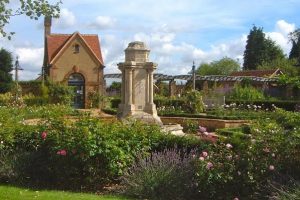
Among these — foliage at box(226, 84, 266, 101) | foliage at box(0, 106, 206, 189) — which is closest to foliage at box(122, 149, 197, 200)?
foliage at box(0, 106, 206, 189)

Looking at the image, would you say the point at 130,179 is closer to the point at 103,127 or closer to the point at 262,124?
the point at 103,127

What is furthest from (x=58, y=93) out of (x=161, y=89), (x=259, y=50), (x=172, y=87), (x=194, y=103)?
(x=259, y=50)

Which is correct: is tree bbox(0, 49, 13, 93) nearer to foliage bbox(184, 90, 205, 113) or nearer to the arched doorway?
the arched doorway

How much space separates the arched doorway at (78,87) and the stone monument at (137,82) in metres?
27.8

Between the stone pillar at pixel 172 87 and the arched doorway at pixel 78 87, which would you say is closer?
the arched doorway at pixel 78 87

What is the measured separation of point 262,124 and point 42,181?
3.98 meters

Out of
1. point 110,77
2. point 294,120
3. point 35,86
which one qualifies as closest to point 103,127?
point 294,120

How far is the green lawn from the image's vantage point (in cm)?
778

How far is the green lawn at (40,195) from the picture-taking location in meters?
7.78

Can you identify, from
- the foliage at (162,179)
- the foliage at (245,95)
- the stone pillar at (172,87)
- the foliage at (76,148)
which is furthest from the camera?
the stone pillar at (172,87)

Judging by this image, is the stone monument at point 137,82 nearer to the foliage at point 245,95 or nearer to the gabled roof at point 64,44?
the foliage at point 245,95

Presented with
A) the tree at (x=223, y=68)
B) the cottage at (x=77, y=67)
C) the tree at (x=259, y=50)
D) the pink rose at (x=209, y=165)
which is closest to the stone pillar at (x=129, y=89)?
the pink rose at (x=209, y=165)

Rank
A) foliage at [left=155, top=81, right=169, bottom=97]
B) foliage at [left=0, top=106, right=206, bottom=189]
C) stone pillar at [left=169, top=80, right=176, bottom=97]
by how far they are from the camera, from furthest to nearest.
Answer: stone pillar at [left=169, top=80, right=176, bottom=97] → foliage at [left=155, top=81, right=169, bottom=97] → foliage at [left=0, top=106, right=206, bottom=189]

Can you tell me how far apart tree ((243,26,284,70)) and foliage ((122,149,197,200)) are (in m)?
77.9
